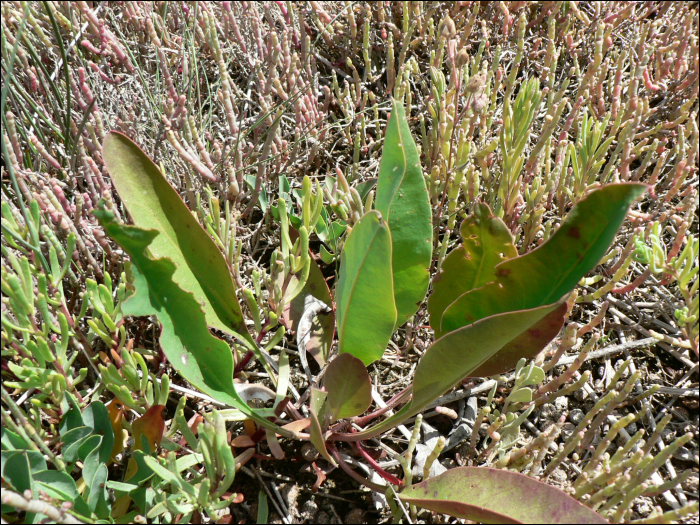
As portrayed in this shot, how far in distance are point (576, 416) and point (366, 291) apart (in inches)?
29.9

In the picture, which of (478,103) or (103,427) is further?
(478,103)

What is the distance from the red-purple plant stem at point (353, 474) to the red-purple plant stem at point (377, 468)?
0.03 m

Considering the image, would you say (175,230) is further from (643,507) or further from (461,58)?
(643,507)

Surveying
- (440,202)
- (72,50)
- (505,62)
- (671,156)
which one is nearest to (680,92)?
(671,156)

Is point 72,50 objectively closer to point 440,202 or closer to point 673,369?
point 440,202

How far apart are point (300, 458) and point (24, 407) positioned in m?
0.73

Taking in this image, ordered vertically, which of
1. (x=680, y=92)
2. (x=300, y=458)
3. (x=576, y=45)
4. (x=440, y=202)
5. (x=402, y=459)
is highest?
(x=576, y=45)

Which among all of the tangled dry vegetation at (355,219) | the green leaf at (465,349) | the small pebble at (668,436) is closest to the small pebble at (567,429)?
the tangled dry vegetation at (355,219)

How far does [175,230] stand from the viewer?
1338 mm

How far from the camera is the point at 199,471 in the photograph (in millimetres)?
1311

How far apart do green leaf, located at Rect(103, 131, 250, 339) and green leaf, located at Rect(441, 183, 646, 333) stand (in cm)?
58

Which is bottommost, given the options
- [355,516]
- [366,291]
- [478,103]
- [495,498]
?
[355,516]

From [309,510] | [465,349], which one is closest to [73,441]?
[309,510]

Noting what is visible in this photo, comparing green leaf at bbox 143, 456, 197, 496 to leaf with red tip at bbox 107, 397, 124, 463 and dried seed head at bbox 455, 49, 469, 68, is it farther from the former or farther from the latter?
dried seed head at bbox 455, 49, 469, 68
